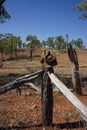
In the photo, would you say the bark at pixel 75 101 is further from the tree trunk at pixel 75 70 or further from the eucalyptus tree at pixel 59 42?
the eucalyptus tree at pixel 59 42

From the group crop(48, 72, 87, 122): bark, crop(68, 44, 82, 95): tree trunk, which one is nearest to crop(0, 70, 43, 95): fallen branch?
crop(48, 72, 87, 122): bark

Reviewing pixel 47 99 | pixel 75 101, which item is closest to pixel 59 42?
pixel 47 99

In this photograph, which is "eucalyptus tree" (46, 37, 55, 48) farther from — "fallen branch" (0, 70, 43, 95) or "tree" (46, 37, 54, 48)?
"fallen branch" (0, 70, 43, 95)

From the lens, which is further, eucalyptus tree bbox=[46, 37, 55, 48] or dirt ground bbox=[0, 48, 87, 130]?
eucalyptus tree bbox=[46, 37, 55, 48]

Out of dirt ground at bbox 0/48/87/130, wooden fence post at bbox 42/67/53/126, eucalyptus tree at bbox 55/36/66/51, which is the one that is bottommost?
dirt ground at bbox 0/48/87/130

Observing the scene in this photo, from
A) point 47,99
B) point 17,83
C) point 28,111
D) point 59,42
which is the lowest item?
point 28,111

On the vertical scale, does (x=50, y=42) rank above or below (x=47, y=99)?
above

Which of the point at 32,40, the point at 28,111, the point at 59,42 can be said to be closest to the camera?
the point at 28,111

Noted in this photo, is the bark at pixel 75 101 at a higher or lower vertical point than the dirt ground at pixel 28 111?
higher

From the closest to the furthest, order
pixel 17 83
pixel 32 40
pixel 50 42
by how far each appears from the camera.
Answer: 1. pixel 17 83
2. pixel 32 40
3. pixel 50 42

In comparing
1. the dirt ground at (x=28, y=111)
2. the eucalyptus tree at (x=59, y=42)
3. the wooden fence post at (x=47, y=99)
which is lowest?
the dirt ground at (x=28, y=111)

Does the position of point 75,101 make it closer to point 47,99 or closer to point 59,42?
point 47,99

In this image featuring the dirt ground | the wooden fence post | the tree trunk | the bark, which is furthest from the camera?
the tree trunk

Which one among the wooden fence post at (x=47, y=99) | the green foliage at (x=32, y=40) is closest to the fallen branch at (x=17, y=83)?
the wooden fence post at (x=47, y=99)
